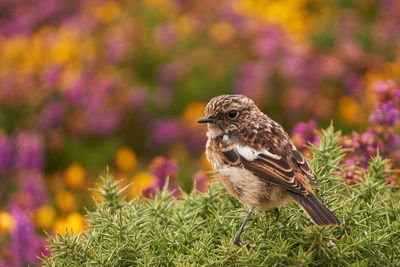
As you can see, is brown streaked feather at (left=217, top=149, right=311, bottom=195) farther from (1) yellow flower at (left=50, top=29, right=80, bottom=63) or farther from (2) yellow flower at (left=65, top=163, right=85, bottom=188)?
(1) yellow flower at (left=50, top=29, right=80, bottom=63)

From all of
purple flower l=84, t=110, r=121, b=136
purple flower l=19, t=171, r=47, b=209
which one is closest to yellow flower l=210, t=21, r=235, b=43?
purple flower l=84, t=110, r=121, b=136

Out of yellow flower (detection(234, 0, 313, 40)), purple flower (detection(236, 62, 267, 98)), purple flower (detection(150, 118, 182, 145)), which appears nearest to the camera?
purple flower (detection(150, 118, 182, 145))

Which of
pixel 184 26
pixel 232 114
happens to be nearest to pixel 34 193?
pixel 232 114

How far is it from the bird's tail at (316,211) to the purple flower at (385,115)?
1266mm

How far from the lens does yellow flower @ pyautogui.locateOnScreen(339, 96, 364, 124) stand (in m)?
6.96

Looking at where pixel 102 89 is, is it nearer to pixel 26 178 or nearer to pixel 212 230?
pixel 26 178

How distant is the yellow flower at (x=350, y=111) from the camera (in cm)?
696

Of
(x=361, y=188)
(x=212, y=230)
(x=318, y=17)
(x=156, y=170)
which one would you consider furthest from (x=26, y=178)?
(x=318, y=17)

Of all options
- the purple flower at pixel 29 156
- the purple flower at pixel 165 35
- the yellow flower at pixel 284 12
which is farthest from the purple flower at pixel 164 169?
the yellow flower at pixel 284 12

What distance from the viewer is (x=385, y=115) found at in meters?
3.59

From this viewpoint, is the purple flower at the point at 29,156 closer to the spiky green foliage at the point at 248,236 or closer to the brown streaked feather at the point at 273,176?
the spiky green foliage at the point at 248,236

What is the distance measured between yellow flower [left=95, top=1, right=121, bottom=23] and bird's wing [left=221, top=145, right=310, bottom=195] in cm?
677

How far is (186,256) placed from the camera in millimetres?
2385

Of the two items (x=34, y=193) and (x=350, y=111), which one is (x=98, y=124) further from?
(x=350, y=111)
